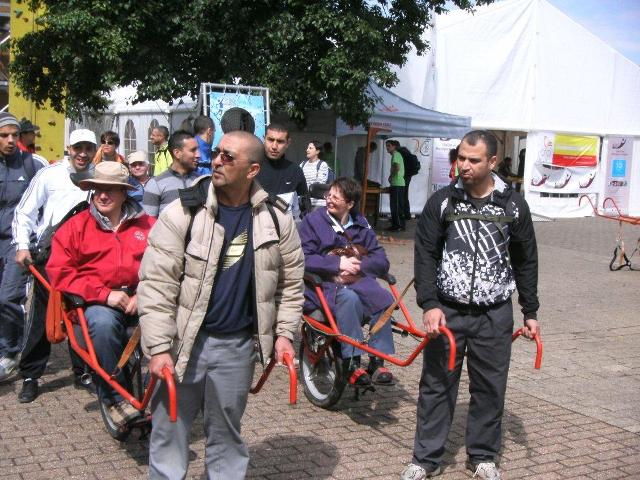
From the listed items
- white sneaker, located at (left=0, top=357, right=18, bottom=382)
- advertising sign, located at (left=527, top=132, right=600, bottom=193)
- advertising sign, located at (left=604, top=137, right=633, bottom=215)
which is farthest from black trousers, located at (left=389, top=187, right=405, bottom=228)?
white sneaker, located at (left=0, top=357, right=18, bottom=382)

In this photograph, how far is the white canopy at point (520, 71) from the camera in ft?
69.7

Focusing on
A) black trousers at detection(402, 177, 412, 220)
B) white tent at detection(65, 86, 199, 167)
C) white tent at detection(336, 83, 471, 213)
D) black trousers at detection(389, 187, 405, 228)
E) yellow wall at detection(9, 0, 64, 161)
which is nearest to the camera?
yellow wall at detection(9, 0, 64, 161)

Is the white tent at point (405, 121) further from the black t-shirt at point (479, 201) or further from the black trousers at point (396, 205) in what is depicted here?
the black t-shirt at point (479, 201)

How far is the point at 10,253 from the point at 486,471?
3856 mm

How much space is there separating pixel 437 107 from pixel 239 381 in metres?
18.3

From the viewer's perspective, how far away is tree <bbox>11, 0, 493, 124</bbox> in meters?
13.1

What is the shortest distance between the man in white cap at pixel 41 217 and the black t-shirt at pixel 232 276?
109 inches

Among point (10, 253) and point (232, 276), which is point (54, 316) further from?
point (232, 276)

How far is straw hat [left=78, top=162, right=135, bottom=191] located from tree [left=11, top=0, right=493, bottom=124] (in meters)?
8.52

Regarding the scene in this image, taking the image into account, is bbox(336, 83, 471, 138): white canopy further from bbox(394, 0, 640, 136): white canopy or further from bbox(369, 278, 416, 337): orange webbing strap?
bbox(369, 278, 416, 337): orange webbing strap

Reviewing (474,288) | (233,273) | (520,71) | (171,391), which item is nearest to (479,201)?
(474,288)

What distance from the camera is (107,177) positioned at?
192 inches

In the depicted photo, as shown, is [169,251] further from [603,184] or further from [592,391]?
[603,184]

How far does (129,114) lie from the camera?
21969 mm
